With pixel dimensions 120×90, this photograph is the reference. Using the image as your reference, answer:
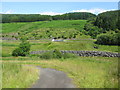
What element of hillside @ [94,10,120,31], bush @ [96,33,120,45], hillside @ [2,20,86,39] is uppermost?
hillside @ [94,10,120,31]

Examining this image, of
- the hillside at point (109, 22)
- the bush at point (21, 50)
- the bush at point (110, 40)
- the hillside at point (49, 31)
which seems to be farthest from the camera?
the hillside at point (49, 31)

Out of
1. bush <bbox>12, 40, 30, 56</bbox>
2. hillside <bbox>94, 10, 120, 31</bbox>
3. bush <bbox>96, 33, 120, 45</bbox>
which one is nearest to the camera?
bush <bbox>12, 40, 30, 56</bbox>

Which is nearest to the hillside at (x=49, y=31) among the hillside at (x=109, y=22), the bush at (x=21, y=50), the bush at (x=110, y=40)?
the hillside at (x=109, y=22)

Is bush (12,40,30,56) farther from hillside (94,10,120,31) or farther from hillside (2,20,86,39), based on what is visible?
hillside (94,10,120,31)

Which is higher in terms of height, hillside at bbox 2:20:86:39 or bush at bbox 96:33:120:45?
hillside at bbox 2:20:86:39

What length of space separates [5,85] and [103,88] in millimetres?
6648

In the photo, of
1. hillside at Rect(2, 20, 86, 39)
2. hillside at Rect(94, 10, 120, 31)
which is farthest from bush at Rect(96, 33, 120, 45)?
hillside at Rect(94, 10, 120, 31)

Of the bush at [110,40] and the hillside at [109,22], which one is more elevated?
the hillside at [109,22]

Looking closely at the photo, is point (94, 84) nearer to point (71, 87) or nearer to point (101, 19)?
point (71, 87)

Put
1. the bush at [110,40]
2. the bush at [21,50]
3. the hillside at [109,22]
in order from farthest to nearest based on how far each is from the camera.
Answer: the hillside at [109,22] < the bush at [110,40] < the bush at [21,50]

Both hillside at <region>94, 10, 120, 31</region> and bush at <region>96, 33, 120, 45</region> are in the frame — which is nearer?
bush at <region>96, 33, 120, 45</region>

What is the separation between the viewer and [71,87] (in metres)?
13.6

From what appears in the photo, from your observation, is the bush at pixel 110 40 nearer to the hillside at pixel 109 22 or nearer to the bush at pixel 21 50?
the bush at pixel 21 50

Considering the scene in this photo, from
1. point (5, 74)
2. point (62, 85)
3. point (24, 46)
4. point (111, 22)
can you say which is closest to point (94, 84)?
point (62, 85)
